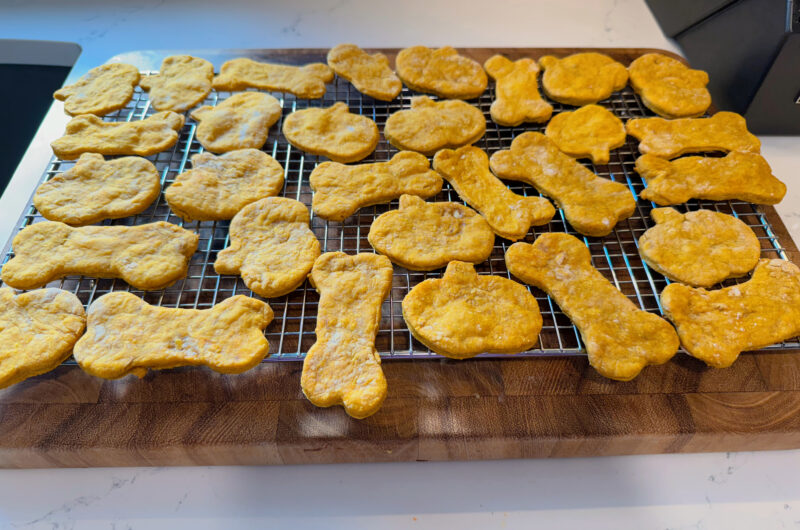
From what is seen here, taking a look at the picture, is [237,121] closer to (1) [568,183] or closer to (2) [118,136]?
(2) [118,136]

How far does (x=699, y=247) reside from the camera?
158 centimetres

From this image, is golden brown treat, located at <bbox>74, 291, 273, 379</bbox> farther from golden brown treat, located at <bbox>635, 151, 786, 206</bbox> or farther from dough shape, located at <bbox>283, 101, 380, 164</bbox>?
golden brown treat, located at <bbox>635, 151, 786, 206</bbox>

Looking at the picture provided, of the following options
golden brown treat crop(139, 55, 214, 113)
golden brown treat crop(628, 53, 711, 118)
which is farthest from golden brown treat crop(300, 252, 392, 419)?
golden brown treat crop(628, 53, 711, 118)

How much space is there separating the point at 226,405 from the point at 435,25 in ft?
6.66

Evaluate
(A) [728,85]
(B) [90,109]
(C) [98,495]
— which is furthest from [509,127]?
(C) [98,495]

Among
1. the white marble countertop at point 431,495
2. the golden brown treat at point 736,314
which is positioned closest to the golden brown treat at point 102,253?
the white marble countertop at point 431,495

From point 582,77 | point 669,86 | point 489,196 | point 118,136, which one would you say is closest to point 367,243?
point 489,196

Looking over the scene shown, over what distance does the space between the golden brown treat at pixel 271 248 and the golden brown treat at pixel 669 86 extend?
134 cm

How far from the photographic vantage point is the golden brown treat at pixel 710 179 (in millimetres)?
1699

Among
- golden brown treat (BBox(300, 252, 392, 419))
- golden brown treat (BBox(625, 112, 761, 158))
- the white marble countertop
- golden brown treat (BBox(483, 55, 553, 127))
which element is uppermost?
golden brown treat (BBox(483, 55, 553, 127))

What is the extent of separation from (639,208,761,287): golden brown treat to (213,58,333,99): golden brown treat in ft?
4.09

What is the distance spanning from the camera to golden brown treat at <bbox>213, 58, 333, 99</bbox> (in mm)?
2008

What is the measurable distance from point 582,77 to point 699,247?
83 cm

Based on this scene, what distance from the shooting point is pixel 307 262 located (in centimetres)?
151
